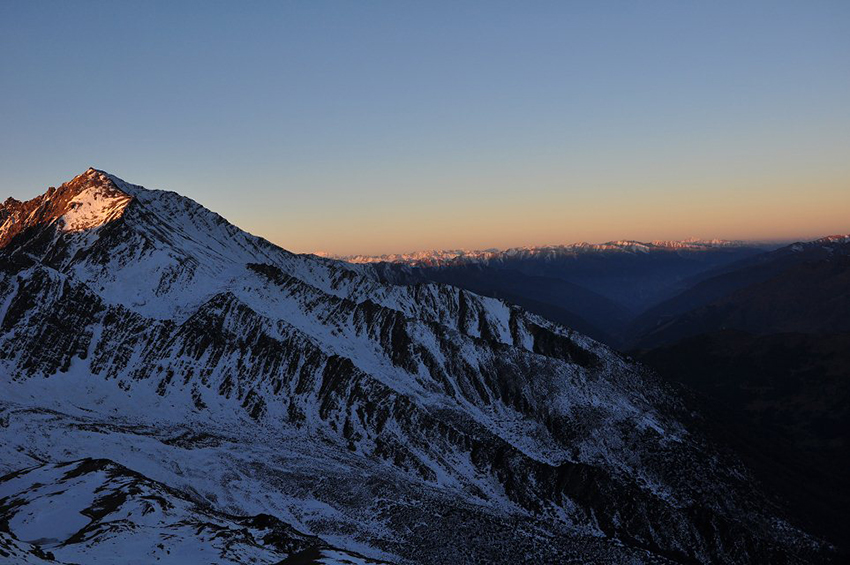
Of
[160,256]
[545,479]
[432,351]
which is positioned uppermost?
[160,256]

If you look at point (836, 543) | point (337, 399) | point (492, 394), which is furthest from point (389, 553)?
point (836, 543)

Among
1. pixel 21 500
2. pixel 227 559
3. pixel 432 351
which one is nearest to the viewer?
pixel 227 559

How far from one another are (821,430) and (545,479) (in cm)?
13186

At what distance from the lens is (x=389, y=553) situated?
85438 mm

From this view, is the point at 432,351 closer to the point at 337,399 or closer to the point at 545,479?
the point at 337,399

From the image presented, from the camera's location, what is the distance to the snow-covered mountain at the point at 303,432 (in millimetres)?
77750

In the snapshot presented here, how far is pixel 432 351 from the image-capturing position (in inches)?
5969

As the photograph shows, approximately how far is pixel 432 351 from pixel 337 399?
105 ft

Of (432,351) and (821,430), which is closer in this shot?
(432,351)

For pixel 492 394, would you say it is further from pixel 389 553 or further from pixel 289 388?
pixel 389 553

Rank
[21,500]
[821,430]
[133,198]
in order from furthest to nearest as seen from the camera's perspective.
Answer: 1. [821,430]
2. [133,198]
3. [21,500]

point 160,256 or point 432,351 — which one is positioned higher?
point 160,256

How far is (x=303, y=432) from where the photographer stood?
120250 millimetres

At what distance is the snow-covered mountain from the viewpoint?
77.8m
